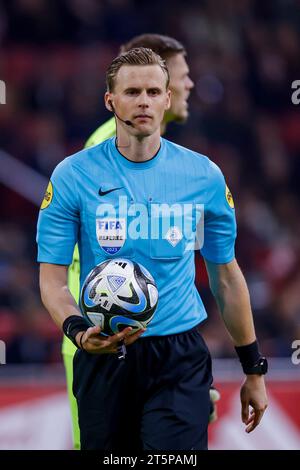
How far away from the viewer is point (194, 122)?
11.0 metres

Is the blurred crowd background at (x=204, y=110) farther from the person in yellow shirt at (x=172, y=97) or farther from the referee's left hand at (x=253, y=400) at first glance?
the referee's left hand at (x=253, y=400)

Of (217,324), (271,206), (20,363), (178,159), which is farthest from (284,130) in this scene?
(178,159)

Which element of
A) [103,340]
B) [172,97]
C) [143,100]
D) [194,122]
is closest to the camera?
[103,340]

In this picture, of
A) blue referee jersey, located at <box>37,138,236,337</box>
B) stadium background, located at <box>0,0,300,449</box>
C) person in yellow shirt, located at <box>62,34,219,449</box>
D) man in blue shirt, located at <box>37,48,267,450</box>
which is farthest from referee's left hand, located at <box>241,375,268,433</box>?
stadium background, located at <box>0,0,300,449</box>

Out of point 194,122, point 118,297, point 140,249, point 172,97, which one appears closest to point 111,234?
point 140,249

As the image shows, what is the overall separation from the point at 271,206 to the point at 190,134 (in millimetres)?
1076

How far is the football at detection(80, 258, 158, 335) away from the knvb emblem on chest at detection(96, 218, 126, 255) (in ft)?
0.73

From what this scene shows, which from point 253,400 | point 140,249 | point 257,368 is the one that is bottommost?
point 253,400

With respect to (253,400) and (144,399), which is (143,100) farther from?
(253,400)

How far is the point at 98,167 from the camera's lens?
4.21 metres

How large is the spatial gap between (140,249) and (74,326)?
411 millimetres

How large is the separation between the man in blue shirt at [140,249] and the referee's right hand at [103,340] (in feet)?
0.86

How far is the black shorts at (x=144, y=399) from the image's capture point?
409cm

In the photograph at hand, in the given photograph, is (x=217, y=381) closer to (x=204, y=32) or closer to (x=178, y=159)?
(x=178, y=159)
